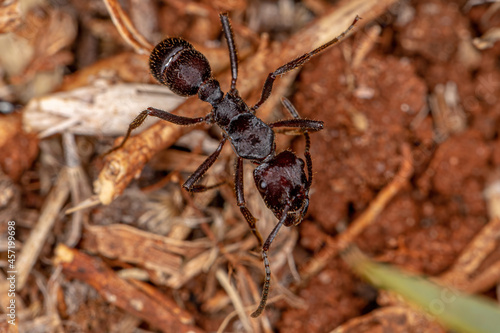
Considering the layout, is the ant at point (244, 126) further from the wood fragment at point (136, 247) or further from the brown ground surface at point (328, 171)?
the wood fragment at point (136, 247)

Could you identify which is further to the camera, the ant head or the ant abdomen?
the ant abdomen

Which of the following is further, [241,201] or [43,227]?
[43,227]

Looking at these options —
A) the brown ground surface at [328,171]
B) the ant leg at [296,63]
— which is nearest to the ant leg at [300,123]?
the ant leg at [296,63]

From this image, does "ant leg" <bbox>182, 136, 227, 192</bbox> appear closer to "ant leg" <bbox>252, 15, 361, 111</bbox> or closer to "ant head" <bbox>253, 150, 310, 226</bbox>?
"ant head" <bbox>253, 150, 310, 226</bbox>

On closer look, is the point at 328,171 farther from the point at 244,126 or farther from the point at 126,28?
the point at 126,28

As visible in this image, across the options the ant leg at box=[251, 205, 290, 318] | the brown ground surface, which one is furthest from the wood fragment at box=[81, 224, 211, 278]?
the ant leg at box=[251, 205, 290, 318]

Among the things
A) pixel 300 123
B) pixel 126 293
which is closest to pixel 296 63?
pixel 300 123

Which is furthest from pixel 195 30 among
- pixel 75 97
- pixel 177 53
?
pixel 75 97
